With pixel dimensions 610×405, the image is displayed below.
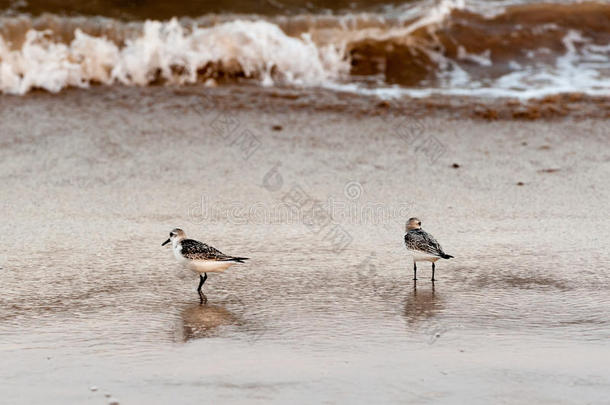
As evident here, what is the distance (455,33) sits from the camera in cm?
1103

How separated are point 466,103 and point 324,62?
2.04 metres

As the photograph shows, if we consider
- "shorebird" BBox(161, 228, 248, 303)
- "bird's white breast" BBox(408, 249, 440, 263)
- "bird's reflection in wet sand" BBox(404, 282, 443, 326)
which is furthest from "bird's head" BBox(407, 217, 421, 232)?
"shorebird" BBox(161, 228, 248, 303)

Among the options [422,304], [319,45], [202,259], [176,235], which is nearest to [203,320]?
[202,259]

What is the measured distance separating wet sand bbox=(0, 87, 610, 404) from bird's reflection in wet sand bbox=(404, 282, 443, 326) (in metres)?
0.02

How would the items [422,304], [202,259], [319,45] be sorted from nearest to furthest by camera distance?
[422,304] → [202,259] → [319,45]

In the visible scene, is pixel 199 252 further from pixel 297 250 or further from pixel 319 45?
pixel 319 45

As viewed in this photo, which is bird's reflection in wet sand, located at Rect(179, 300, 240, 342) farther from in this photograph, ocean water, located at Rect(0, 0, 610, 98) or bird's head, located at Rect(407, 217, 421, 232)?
ocean water, located at Rect(0, 0, 610, 98)

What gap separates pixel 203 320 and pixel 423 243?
1.38 m

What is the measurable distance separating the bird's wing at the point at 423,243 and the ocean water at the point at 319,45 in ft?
14.3

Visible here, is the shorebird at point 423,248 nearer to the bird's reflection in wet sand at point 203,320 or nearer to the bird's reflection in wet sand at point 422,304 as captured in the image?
the bird's reflection in wet sand at point 422,304

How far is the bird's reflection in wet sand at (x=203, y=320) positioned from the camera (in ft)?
13.8

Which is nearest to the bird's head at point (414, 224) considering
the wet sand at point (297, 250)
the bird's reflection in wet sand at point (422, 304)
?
the wet sand at point (297, 250)

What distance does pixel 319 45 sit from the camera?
10.4 m

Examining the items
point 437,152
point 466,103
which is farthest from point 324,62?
point 437,152
